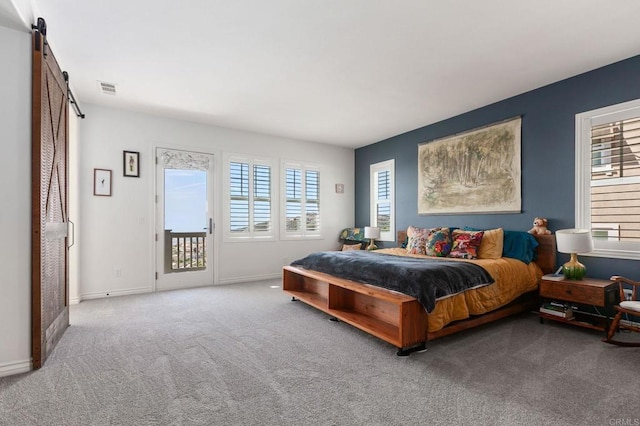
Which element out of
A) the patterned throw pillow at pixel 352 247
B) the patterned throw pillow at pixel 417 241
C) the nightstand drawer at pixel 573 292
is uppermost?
the patterned throw pillow at pixel 417 241

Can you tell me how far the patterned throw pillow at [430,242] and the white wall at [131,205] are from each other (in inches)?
101

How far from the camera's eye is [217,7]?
7.85 feet

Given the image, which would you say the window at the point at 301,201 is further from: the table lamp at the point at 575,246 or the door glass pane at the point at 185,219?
the table lamp at the point at 575,246

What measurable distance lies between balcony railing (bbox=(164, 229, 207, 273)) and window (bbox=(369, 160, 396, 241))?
3.20 m

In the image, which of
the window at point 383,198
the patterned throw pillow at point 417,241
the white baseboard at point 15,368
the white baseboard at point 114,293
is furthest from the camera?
the window at point 383,198

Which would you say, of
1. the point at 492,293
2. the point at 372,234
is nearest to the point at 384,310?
the point at 492,293

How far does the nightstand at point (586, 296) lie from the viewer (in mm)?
2869

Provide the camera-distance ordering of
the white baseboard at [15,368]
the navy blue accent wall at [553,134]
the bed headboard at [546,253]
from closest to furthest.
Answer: the white baseboard at [15,368], the navy blue accent wall at [553,134], the bed headboard at [546,253]

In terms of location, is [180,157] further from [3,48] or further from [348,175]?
[348,175]

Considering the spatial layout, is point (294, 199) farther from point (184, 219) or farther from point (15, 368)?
point (15, 368)

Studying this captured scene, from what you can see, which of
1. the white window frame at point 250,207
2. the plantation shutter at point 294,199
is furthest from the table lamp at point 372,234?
the white window frame at point 250,207

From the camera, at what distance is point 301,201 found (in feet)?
20.3

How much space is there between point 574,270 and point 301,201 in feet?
14.0

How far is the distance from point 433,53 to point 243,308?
11.3 ft
